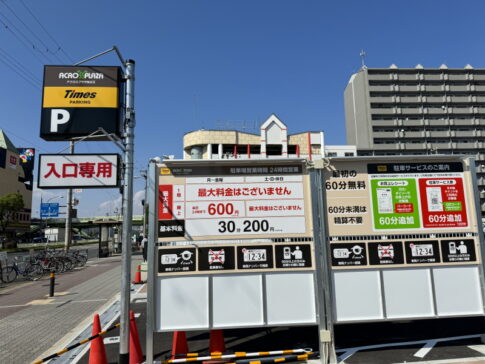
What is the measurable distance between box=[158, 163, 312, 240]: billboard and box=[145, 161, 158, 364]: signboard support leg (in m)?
0.10

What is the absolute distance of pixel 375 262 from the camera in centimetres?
506

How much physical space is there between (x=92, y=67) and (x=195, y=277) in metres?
4.19

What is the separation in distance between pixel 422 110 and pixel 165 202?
8105 centimetres

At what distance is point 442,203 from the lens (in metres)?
5.27

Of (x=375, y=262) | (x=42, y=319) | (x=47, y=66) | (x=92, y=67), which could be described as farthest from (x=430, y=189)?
(x=42, y=319)

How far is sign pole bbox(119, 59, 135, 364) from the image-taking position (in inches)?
177

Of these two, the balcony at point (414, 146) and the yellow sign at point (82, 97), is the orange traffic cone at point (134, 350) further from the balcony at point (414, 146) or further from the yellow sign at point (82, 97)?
the balcony at point (414, 146)

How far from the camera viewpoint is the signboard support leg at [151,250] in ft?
15.2

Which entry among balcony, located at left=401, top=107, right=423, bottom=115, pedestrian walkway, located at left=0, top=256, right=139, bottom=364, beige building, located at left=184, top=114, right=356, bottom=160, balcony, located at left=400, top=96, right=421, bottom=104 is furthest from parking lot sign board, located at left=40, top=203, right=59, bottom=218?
balcony, located at left=400, top=96, right=421, bottom=104

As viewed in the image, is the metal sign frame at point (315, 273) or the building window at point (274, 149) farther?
the building window at point (274, 149)

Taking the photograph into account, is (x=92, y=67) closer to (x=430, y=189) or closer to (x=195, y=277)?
(x=195, y=277)

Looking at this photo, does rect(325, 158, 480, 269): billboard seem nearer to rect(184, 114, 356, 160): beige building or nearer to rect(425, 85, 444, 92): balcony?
rect(184, 114, 356, 160): beige building

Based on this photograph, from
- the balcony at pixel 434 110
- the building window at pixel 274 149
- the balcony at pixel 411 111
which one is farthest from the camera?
the balcony at pixel 411 111

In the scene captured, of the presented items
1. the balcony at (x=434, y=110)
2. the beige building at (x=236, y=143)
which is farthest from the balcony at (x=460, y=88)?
the beige building at (x=236, y=143)
